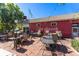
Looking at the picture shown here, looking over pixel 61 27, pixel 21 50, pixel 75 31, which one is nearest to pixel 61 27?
pixel 61 27

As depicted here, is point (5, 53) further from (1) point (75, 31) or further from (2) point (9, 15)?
(1) point (75, 31)

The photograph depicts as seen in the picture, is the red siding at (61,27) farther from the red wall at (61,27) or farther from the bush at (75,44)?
the bush at (75,44)

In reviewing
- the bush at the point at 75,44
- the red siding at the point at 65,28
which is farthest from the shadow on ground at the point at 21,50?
the bush at the point at 75,44

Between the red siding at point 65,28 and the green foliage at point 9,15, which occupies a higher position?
the green foliage at point 9,15

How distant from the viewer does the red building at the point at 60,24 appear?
4.14 metres

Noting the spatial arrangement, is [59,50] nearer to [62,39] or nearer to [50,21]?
[62,39]

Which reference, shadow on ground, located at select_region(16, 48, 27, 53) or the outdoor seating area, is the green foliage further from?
shadow on ground, located at select_region(16, 48, 27, 53)

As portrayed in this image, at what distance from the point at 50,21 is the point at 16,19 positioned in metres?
0.57

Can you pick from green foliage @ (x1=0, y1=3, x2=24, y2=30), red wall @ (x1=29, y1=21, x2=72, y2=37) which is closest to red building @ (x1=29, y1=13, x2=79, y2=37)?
red wall @ (x1=29, y1=21, x2=72, y2=37)

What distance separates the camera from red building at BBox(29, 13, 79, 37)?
4.14m

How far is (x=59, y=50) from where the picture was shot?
163 inches

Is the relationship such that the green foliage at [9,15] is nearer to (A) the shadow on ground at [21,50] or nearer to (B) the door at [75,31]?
(A) the shadow on ground at [21,50]

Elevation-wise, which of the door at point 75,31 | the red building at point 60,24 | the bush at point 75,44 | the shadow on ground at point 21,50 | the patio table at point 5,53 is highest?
the red building at point 60,24

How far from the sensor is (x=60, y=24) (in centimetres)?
415
